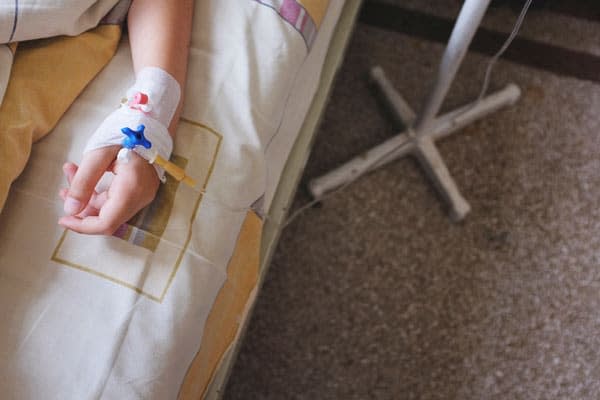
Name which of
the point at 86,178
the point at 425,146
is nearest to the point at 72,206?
the point at 86,178

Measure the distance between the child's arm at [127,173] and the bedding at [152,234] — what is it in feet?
0.07

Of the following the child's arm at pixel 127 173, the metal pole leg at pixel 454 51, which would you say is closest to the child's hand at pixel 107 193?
the child's arm at pixel 127 173

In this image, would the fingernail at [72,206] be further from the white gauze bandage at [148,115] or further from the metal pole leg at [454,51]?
the metal pole leg at [454,51]

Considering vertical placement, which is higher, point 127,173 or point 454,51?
point 454,51

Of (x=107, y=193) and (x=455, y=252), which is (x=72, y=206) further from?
(x=455, y=252)

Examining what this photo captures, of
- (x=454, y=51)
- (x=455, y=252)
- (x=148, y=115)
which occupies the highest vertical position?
(x=454, y=51)

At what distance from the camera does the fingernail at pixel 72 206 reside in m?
0.50

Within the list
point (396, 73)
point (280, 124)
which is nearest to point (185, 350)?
point (280, 124)

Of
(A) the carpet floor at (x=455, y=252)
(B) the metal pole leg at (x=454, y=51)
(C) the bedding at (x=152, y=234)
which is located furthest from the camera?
(A) the carpet floor at (x=455, y=252)

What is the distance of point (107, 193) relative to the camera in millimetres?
528

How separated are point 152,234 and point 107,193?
66mm

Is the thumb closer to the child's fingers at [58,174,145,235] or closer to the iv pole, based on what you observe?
the child's fingers at [58,174,145,235]

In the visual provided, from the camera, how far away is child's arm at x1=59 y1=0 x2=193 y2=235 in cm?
50

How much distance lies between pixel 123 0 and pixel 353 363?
0.76 metres
